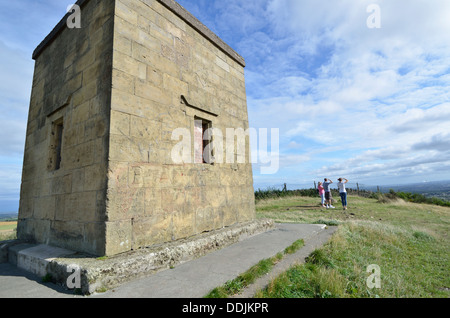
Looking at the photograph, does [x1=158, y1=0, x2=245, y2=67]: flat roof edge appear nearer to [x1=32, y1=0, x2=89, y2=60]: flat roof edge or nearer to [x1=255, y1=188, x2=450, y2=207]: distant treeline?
[x1=32, y1=0, x2=89, y2=60]: flat roof edge

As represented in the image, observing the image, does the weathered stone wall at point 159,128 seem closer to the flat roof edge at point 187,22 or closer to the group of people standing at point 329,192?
the flat roof edge at point 187,22

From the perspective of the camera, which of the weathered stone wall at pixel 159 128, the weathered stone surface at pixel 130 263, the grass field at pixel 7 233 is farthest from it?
the grass field at pixel 7 233

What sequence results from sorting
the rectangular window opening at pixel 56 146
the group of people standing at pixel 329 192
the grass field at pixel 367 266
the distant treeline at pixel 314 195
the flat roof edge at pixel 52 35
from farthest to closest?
the distant treeline at pixel 314 195 < the group of people standing at pixel 329 192 < the rectangular window opening at pixel 56 146 < the flat roof edge at pixel 52 35 < the grass field at pixel 367 266

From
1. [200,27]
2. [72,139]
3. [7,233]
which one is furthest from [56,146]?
[7,233]

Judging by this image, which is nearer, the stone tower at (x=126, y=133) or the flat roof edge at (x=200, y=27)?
the stone tower at (x=126, y=133)

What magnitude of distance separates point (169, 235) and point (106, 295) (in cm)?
150

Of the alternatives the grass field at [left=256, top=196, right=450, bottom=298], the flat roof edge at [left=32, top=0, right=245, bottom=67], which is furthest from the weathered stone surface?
the flat roof edge at [left=32, top=0, right=245, bottom=67]

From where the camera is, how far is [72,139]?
4.23 metres

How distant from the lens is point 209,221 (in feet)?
16.4

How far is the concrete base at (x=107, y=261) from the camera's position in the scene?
2.75m

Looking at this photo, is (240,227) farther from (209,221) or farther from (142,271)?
(142,271)

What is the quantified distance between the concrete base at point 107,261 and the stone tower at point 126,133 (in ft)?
0.78

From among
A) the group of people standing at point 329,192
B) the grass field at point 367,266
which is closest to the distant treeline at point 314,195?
the group of people standing at point 329,192

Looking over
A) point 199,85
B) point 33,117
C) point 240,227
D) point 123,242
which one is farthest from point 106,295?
point 33,117
